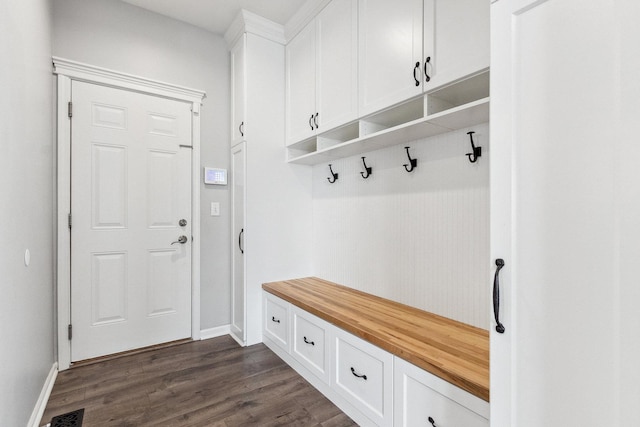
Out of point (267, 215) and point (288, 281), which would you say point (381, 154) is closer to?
point (267, 215)

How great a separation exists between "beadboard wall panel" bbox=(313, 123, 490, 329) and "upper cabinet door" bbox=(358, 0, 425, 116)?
0.36 metres

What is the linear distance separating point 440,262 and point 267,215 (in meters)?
1.52

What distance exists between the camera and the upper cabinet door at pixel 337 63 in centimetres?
212

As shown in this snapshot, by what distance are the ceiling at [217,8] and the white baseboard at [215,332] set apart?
2788 millimetres

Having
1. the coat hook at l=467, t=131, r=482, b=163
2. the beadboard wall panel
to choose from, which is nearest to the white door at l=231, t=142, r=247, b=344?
the beadboard wall panel

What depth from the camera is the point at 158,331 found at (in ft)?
8.93

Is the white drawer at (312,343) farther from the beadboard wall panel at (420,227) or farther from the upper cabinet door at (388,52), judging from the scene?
the upper cabinet door at (388,52)

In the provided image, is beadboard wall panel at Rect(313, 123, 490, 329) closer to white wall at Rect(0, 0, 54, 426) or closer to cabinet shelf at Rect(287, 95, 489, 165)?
cabinet shelf at Rect(287, 95, 489, 165)

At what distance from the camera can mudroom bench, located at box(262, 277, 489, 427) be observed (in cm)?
125
